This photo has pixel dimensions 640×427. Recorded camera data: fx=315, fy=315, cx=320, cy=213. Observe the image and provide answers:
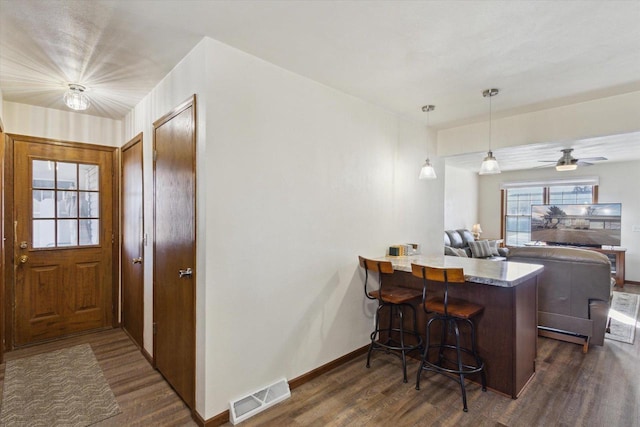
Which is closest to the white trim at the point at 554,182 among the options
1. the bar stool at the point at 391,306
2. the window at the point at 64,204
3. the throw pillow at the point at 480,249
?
the throw pillow at the point at 480,249

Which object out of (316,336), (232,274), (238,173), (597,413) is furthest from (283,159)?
(597,413)

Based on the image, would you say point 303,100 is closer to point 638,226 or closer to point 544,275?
point 544,275

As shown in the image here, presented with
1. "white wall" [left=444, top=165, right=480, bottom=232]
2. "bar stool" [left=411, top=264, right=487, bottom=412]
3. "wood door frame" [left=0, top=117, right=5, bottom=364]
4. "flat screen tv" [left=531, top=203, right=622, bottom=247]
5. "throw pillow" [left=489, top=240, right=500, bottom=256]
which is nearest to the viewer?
"bar stool" [left=411, top=264, right=487, bottom=412]

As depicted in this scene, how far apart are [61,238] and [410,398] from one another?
3953mm

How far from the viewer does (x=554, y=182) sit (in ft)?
24.0

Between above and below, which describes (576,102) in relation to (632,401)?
above

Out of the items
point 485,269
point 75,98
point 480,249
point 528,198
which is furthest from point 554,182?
point 75,98

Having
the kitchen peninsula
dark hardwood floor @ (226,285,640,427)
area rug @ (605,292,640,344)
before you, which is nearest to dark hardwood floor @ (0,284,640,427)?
dark hardwood floor @ (226,285,640,427)

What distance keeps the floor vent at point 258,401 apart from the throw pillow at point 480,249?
222 inches

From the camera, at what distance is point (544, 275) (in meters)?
3.57

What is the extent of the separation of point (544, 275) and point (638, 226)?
491cm

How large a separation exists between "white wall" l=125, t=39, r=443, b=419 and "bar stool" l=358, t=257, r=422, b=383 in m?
0.22

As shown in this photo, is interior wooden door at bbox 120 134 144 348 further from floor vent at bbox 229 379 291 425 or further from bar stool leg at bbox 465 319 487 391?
bar stool leg at bbox 465 319 487 391

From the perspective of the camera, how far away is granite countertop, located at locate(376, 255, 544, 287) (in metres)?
2.32
